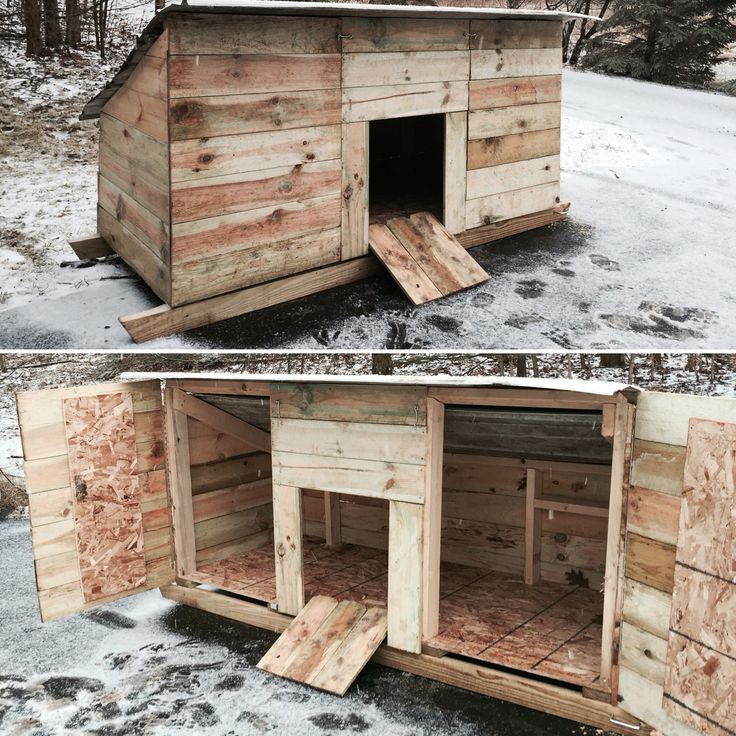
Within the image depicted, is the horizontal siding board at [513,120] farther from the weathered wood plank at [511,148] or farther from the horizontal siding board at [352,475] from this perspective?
the horizontal siding board at [352,475]

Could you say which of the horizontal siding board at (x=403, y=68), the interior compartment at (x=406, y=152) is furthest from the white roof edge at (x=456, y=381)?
the interior compartment at (x=406, y=152)

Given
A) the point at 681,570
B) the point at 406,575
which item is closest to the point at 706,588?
the point at 681,570

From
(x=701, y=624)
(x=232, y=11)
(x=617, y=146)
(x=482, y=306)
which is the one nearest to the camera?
(x=701, y=624)

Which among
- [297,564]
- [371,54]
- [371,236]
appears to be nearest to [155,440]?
[297,564]

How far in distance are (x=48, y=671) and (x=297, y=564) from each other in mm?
1635

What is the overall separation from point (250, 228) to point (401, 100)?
1.54 m

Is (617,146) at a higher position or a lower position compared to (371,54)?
lower

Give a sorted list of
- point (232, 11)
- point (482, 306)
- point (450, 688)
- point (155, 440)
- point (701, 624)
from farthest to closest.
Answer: point (482, 306) → point (155, 440) → point (232, 11) → point (450, 688) → point (701, 624)

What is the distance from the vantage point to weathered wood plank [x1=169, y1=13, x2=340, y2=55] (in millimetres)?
4562

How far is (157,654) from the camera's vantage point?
486 cm

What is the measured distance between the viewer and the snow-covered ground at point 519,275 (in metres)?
5.34

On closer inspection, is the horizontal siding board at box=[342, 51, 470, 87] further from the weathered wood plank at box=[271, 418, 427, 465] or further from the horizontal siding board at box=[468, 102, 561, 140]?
the weathered wood plank at box=[271, 418, 427, 465]

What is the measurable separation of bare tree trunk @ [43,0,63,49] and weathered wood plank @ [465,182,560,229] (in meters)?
8.34

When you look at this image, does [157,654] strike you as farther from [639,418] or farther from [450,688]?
[639,418]
